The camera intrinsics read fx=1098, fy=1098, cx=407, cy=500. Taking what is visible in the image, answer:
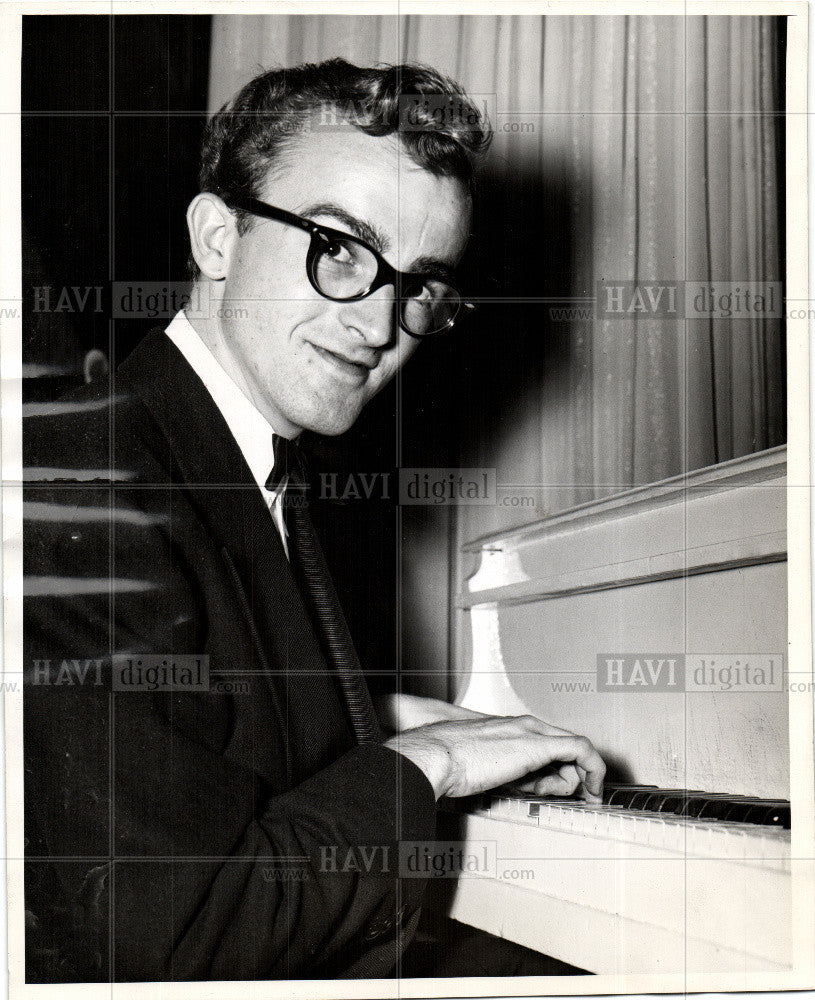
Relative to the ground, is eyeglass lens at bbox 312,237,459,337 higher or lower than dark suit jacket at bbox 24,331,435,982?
higher

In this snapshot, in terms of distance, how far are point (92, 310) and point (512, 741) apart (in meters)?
0.95

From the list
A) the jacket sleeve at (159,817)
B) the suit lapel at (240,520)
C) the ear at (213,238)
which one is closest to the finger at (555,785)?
the jacket sleeve at (159,817)

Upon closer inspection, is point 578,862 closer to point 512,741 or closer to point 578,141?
point 512,741

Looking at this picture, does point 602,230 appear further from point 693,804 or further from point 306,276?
point 693,804

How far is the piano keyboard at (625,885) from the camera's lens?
159cm

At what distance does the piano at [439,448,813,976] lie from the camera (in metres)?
1.63

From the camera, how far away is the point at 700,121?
1.82 metres

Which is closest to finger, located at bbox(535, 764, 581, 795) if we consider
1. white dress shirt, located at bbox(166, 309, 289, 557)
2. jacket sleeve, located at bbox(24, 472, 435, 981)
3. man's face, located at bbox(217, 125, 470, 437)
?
jacket sleeve, located at bbox(24, 472, 435, 981)

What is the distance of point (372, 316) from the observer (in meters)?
1.72

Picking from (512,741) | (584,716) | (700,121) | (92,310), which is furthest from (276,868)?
(700,121)

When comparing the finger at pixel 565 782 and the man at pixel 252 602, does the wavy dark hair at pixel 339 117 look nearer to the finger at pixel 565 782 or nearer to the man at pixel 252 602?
the man at pixel 252 602

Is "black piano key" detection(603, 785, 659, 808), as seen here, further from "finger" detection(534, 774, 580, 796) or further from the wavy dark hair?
the wavy dark hair

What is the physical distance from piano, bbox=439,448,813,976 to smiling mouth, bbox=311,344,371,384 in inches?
12.9

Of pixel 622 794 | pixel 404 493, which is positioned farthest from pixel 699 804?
pixel 404 493
